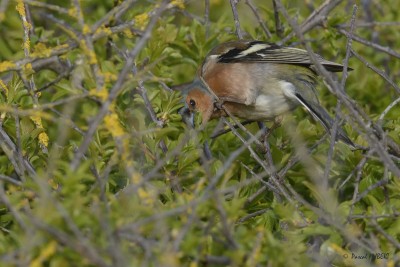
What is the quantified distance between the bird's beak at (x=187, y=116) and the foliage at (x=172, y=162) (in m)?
0.18

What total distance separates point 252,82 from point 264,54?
0.27 m

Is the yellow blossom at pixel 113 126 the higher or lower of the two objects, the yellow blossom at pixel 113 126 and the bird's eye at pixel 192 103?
the higher

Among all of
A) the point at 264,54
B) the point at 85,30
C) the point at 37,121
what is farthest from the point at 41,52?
the point at 264,54

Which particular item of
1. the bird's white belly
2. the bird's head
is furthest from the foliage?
the bird's head

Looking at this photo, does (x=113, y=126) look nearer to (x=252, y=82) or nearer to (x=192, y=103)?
(x=192, y=103)

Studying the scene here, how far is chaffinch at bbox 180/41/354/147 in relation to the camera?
221 inches

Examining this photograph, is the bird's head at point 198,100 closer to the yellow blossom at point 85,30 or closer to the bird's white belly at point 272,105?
the bird's white belly at point 272,105

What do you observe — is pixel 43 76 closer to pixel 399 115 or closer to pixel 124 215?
pixel 399 115

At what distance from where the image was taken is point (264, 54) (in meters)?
5.70

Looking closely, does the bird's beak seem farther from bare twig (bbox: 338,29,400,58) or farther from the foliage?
bare twig (bbox: 338,29,400,58)

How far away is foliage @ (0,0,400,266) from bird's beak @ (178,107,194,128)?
6.9 inches

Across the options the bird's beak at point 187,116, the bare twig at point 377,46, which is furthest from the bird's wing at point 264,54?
the bird's beak at point 187,116

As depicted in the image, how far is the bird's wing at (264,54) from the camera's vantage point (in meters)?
5.62

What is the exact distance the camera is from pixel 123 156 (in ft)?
9.78
